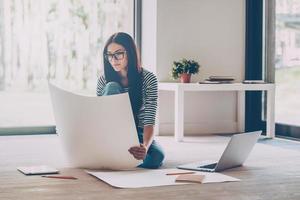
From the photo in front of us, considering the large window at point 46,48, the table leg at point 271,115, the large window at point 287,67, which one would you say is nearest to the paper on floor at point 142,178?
the table leg at point 271,115

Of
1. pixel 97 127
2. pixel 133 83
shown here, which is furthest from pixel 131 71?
pixel 97 127

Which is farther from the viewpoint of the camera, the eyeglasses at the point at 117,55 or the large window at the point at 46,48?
the large window at the point at 46,48

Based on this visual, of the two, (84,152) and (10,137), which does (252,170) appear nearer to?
(84,152)

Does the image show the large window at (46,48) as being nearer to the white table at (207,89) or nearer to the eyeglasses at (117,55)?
the white table at (207,89)

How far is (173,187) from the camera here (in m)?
2.64

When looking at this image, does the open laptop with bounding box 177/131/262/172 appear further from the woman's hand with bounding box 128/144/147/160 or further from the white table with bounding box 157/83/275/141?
the white table with bounding box 157/83/275/141

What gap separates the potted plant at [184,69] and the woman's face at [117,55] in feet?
5.78

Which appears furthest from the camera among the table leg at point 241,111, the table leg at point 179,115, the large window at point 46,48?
the table leg at point 241,111

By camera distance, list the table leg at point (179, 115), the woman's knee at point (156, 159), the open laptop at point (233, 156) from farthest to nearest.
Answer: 1. the table leg at point (179, 115)
2. the woman's knee at point (156, 159)
3. the open laptop at point (233, 156)

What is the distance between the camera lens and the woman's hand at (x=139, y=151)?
2.91 meters

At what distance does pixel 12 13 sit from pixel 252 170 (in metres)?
2.65

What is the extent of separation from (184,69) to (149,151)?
5.61 ft

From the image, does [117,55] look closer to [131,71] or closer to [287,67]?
[131,71]

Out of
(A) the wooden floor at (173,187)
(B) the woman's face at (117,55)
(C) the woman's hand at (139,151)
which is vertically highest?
(B) the woman's face at (117,55)
